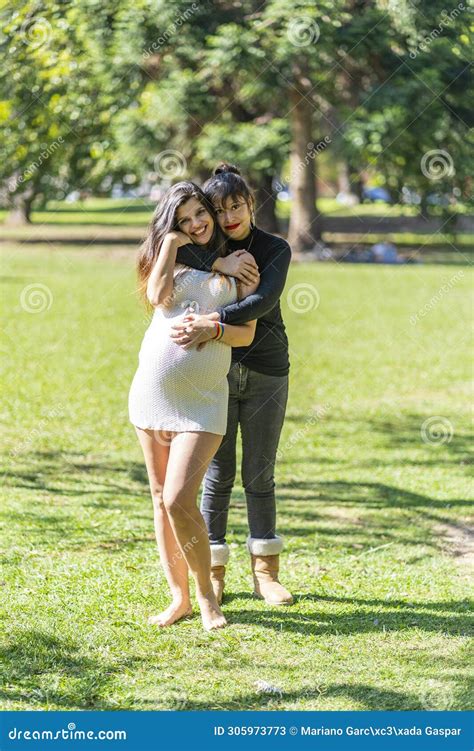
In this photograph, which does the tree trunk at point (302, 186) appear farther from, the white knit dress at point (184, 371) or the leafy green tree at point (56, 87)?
the white knit dress at point (184, 371)

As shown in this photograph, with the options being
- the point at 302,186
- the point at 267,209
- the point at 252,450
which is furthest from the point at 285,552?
the point at 267,209

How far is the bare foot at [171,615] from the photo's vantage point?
429 centimetres

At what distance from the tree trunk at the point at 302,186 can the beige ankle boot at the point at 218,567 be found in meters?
17.3

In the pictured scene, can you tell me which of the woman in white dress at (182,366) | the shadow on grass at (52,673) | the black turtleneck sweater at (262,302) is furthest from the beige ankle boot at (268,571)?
the shadow on grass at (52,673)

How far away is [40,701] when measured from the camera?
11.8 feet

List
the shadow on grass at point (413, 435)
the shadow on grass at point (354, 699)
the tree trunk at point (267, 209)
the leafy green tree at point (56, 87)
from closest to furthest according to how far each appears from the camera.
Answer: the shadow on grass at point (354, 699), the shadow on grass at point (413, 435), the leafy green tree at point (56, 87), the tree trunk at point (267, 209)

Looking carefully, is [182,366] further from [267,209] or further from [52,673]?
[267,209]

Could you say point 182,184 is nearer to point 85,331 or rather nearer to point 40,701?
point 40,701

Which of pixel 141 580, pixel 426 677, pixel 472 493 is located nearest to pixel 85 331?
pixel 472 493

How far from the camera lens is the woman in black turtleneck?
4031mm

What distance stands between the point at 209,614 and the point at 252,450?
27.2 inches

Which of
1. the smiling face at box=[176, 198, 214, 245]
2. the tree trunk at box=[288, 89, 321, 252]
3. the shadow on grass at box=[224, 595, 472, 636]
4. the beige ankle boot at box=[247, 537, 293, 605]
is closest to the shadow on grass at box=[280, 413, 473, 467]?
the beige ankle boot at box=[247, 537, 293, 605]

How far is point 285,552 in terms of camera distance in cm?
553

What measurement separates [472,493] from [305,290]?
11.7 m
